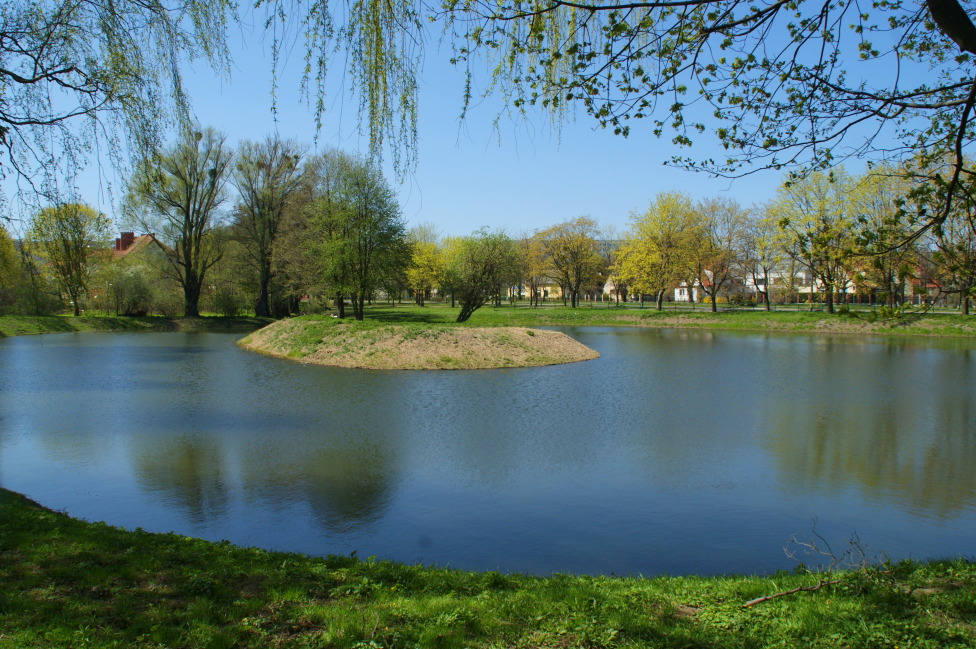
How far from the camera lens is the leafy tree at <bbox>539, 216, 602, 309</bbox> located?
2277 inches

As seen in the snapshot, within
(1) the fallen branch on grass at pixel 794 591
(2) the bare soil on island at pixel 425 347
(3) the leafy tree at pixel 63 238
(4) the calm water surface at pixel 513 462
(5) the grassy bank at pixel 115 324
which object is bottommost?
(4) the calm water surface at pixel 513 462

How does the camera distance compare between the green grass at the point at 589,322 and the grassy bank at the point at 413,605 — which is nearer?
the grassy bank at the point at 413,605

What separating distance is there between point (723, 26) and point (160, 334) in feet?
125

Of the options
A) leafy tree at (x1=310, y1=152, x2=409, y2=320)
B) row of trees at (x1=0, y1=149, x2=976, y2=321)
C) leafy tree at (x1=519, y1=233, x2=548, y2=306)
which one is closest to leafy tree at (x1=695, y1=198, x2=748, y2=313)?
row of trees at (x1=0, y1=149, x2=976, y2=321)

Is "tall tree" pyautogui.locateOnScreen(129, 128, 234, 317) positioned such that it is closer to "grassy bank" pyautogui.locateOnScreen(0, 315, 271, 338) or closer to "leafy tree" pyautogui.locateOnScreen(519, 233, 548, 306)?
"grassy bank" pyautogui.locateOnScreen(0, 315, 271, 338)

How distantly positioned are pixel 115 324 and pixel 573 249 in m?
37.2

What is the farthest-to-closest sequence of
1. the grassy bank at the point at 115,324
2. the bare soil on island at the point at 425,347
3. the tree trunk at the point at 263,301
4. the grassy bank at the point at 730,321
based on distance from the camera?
the tree trunk at the point at 263,301
the grassy bank at the point at 730,321
the grassy bank at the point at 115,324
the bare soil on island at the point at 425,347

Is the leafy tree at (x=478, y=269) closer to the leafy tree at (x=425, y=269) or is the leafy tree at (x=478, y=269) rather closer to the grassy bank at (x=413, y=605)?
the leafy tree at (x=425, y=269)

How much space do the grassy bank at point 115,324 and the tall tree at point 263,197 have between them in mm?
4032

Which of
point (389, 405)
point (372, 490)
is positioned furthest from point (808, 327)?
point (372, 490)

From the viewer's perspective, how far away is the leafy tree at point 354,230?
31.4 meters

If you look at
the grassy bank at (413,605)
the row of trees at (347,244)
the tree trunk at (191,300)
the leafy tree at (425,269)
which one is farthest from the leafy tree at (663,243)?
the grassy bank at (413,605)

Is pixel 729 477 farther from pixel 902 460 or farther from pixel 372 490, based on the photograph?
pixel 372 490

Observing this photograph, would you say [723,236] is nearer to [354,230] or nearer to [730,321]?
[730,321]
